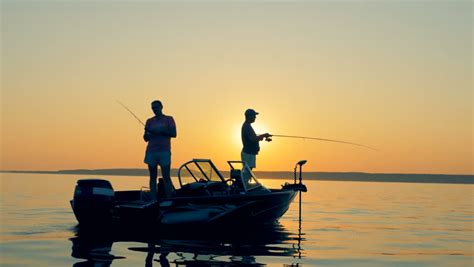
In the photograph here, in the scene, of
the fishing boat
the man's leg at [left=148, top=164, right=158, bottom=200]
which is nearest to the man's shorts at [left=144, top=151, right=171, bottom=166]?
the man's leg at [left=148, top=164, right=158, bottom=200]

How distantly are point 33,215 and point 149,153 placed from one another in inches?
305

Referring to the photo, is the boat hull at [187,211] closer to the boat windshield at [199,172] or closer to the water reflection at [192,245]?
the water reflection at [192,245]

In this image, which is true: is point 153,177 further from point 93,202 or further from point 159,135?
point 93,202

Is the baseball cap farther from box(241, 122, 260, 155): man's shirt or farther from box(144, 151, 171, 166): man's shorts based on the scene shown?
box(144, 151, 171, 166): man's shorts

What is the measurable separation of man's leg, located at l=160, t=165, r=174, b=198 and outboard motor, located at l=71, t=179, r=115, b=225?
4.19ft

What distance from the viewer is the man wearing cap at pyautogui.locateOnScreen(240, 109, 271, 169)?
59.9ft

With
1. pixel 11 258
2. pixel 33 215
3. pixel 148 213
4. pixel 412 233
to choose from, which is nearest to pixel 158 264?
pixel 11 258

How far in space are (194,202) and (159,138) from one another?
1633 millimetres

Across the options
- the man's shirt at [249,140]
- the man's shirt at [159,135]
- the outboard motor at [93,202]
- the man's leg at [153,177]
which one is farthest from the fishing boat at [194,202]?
the man's shirt at [159,135]

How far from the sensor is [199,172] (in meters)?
17.5

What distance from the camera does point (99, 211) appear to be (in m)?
15.3

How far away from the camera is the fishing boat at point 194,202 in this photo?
50.4 feet

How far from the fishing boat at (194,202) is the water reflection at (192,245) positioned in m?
0.32

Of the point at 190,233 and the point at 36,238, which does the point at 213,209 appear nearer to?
the point at 190,233
